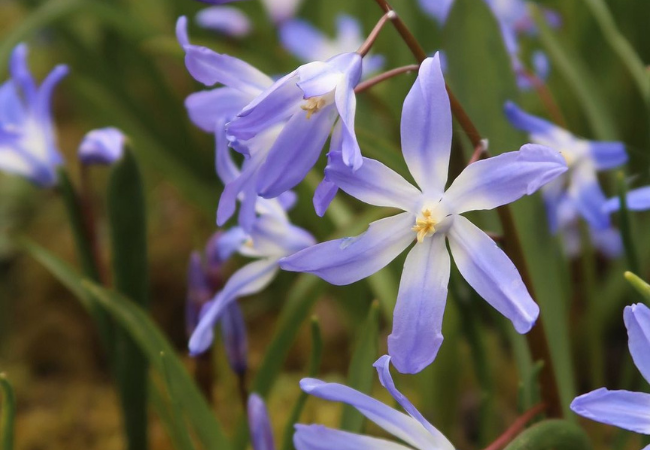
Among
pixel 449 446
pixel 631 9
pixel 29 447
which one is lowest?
pixel 29 447

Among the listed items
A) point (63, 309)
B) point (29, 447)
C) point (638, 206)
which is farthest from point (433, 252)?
point (63, 309)

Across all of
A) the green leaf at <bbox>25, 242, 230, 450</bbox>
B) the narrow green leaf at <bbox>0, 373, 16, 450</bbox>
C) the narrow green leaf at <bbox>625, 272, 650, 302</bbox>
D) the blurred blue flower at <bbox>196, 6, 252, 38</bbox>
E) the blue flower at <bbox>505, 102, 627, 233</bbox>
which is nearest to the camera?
the narrow green leaf at <bbox>625, 272, 650, 302</bbox>

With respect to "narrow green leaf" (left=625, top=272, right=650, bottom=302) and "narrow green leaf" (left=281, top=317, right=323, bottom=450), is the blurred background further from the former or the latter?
"narrow green leaf" (left=625, top=272, right=650, bottom=302)

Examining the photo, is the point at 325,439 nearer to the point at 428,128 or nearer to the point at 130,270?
the point at 428,128

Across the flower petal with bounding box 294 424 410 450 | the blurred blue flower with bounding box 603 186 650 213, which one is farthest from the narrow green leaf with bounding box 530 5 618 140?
the flower petal with bounding box 294 424 410 450

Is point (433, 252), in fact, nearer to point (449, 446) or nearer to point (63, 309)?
point (449, 446)

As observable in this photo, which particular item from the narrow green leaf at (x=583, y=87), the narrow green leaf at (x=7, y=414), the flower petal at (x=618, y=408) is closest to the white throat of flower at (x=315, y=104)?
the flower petal at (x=618, y=408)
